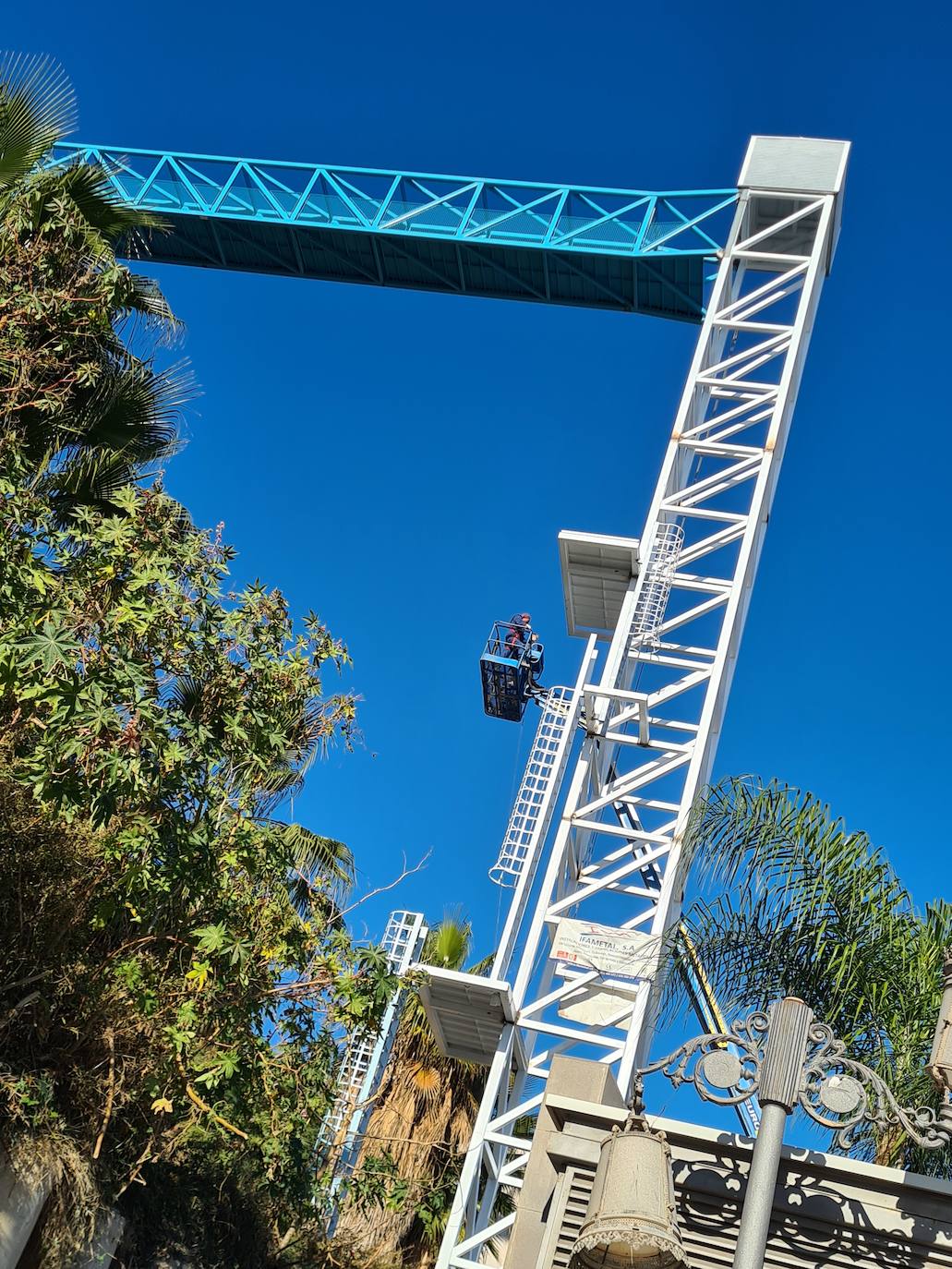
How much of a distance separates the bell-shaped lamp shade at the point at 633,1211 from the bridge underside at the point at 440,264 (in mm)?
19652

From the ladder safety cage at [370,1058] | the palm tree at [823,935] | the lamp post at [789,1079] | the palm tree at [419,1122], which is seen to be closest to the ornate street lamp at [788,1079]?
the lamp post at [789,1079]

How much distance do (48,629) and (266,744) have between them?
292 centimetres

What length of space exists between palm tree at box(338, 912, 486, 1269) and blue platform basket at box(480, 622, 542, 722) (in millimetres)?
7922

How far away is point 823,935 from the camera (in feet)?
33.8

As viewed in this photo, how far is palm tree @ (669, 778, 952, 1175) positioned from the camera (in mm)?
9664

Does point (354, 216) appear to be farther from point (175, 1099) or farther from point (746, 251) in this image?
point (175, 1099)

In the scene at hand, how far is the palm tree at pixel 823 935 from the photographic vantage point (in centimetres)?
966

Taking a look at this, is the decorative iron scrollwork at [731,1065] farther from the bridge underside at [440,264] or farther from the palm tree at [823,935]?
the bridge underside at [440,264]

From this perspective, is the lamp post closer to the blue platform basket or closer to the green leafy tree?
the green leafy tree

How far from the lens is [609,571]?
18.5 m

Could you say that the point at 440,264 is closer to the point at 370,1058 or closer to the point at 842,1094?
the point at 370,1058

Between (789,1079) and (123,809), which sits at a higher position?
(123,809)

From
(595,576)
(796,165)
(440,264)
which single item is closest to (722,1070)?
(595,576)

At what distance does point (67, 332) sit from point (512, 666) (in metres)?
15.5
